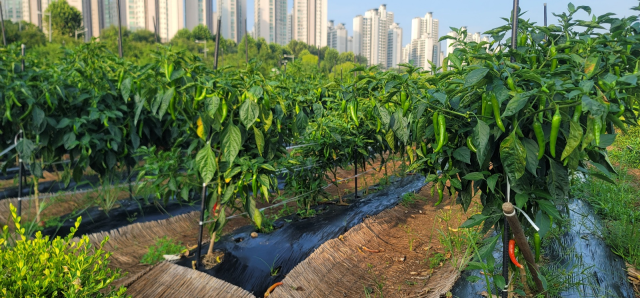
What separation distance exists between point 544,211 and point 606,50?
811mm

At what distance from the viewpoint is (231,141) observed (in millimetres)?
2469

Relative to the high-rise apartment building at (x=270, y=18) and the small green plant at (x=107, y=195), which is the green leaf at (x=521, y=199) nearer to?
the small green plant at (x=107, y=195)

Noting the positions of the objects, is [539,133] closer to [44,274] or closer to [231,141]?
[231,141]

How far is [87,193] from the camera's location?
4750 mm

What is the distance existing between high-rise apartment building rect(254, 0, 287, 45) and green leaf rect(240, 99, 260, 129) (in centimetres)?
8140

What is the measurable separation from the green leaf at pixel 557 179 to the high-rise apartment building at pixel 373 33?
72678 millimetres

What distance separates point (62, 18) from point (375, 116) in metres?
33.0

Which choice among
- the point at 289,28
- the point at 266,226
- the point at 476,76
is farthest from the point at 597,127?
the point at 289,28

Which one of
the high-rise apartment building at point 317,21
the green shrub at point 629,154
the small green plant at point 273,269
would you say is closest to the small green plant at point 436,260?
the small green plant at point 273,269

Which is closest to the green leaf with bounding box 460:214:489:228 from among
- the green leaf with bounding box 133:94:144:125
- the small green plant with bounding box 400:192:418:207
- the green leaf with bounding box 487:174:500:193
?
the green leaf with bounding box 487:174:500:193

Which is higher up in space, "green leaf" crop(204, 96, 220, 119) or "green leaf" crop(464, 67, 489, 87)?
"green leaf" crop(464, 67, 489, 87)

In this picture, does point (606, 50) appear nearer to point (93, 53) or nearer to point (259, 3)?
point (93, 53)

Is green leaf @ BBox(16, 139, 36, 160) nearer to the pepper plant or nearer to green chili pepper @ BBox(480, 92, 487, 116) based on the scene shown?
the pepper plant

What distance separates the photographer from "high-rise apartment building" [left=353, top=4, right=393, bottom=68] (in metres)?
74.4
